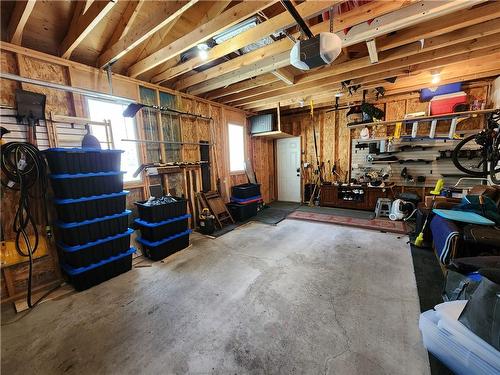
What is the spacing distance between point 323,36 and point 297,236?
3068mm

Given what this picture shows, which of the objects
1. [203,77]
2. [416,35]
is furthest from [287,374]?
[203,77]

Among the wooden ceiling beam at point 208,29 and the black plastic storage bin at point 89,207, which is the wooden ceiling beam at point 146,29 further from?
the black plastic storage bin at point 89,207

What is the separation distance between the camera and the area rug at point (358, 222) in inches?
153

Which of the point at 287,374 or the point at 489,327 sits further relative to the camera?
the point at 287,374

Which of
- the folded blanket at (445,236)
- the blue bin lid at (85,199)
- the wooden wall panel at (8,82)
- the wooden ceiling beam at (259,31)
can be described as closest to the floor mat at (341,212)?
the folded blanket at (445,236)

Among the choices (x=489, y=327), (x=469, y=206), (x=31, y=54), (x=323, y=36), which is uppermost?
(x=31, y=54)

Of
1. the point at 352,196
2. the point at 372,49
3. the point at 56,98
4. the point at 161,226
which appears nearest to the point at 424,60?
the point at 372,49

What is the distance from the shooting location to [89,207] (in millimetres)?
2355

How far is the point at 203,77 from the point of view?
132 inches

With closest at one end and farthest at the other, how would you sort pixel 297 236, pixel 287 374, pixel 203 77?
pixel 287 374, pixel 203 77, pixel 297 236

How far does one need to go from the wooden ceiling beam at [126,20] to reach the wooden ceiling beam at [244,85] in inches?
75.2

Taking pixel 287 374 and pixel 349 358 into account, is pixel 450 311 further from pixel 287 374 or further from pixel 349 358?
pixel 287 374

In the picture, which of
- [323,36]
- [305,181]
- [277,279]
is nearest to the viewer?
[323,36]

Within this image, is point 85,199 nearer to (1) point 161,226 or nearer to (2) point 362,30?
(1) point 161,226
